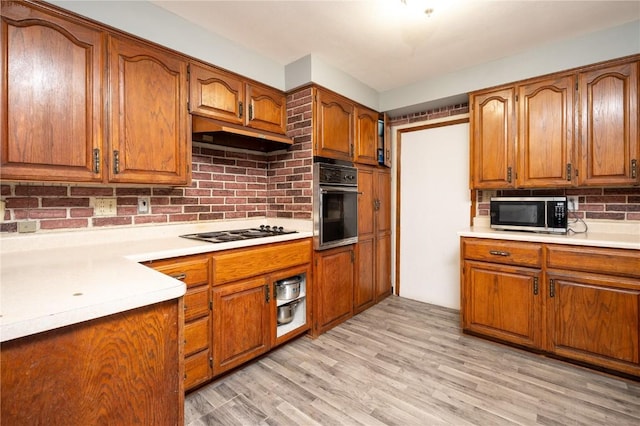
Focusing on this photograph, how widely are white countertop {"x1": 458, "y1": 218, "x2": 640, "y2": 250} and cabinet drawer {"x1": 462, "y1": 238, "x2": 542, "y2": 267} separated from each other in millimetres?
52

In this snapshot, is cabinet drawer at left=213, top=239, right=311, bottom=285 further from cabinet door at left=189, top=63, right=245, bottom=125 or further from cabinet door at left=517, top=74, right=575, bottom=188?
cabinet door at left=517, top=74, right=575, bottom=188

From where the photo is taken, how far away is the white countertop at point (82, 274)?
76 centimetres

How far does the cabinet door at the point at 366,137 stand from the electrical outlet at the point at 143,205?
190cm

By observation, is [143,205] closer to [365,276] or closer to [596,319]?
[365,276]

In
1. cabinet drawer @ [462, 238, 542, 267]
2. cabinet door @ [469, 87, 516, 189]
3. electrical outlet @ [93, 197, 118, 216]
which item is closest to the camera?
electrical outlet @ [93, 197, 118, 216]

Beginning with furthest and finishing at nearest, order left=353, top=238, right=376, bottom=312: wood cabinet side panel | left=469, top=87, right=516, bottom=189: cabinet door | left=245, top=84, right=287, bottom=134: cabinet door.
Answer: left=353, top=238, right=376, bottom=312: wood cabinet side panel, left=469, top=87, right=516, bottom=189: cabinet door, left=245, top=84, right=287, bottom=134: cabinet door

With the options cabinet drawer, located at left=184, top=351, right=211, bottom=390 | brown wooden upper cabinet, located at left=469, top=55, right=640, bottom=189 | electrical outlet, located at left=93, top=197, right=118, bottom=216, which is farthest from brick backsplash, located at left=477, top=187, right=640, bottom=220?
electrical outlet, located at left=93, top=197, right=118, bottom=216

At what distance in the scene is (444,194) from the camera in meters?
3.31

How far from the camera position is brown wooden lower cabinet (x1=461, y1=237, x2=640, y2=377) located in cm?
194

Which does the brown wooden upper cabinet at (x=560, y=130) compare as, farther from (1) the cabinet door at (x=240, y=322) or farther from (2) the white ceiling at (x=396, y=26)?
(1) the cabinet door at (x=240, y=322)

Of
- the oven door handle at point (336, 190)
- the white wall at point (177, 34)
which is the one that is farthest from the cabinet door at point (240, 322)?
the white wall at point (177, 34)

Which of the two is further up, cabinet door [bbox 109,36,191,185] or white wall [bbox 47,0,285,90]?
white wall [bbox 47,0,285,90]

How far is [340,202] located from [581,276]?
6.07 feet

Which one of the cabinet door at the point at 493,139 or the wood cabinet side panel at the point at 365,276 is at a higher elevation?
the cabinet door at the point at 493,139
